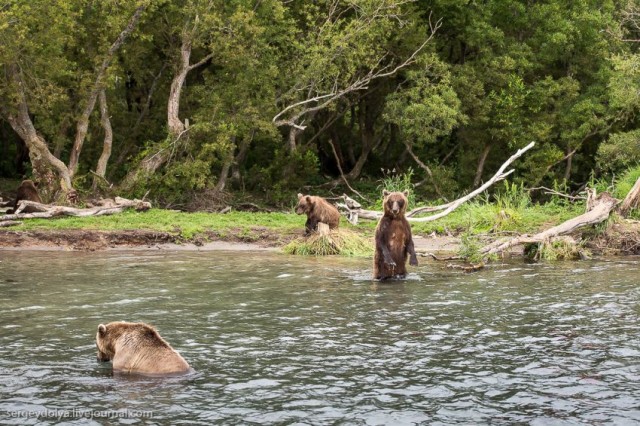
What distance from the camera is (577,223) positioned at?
1878 cm

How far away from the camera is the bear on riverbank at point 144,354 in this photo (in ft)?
27.8

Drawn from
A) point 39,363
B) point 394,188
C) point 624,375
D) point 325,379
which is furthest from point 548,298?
point 394,188

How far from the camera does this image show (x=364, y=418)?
740 cm

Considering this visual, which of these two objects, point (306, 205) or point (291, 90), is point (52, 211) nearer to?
point (306, 205)

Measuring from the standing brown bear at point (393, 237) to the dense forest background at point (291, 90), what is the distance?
1073 centimetres

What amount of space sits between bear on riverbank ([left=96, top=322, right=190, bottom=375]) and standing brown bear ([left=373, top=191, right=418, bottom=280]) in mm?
6438

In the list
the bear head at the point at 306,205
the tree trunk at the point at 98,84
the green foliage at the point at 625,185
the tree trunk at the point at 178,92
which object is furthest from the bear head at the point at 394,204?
the tree trunk at the point at 178,92

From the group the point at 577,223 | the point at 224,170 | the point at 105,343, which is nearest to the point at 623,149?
the point at 577,223

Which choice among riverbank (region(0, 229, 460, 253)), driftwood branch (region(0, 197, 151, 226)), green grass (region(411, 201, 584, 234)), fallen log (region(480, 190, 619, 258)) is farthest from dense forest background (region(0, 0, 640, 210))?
fallen log (region(480, 190, 619, 258))

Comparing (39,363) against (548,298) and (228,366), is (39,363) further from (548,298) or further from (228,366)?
(548,298)

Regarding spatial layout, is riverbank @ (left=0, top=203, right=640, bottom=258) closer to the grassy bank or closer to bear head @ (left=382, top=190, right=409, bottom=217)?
the grassy bank

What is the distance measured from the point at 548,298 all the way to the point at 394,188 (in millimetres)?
12237

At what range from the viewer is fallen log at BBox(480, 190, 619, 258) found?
18203 millimetres

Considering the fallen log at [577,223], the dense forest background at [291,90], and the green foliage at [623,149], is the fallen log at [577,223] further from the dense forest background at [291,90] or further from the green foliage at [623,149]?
the green foliage at [623,149]
